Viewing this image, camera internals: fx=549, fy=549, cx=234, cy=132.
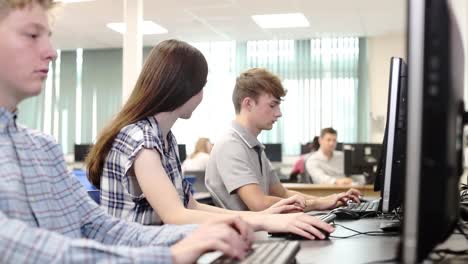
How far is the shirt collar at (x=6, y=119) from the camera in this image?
0.92 metres

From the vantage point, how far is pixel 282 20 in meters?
6.47

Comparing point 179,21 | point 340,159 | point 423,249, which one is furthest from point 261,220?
point 179,21

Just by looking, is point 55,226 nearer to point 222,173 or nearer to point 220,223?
point 220,223

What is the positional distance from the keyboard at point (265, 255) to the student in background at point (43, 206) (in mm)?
22

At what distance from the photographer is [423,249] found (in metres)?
0.67

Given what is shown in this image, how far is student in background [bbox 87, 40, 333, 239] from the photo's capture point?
140 cm

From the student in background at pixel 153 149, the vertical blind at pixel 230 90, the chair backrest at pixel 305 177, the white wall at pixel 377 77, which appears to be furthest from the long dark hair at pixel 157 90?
the white wall at pixel 377 77

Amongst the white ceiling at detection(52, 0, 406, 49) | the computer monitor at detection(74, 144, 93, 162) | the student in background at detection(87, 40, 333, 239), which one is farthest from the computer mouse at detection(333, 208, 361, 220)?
the computer monitor at detection(74, 144, 93, 162)

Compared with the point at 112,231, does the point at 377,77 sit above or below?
above

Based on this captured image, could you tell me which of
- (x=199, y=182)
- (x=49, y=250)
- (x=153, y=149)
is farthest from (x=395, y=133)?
(x=199, y=182)

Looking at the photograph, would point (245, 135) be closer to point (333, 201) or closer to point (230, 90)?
point (333, 201)

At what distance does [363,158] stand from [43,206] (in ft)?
12.8

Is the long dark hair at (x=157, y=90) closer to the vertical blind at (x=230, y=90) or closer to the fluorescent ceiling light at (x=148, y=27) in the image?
the fluorescent ceiling light at (x=148, y=27)

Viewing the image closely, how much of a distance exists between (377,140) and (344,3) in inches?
95.7
